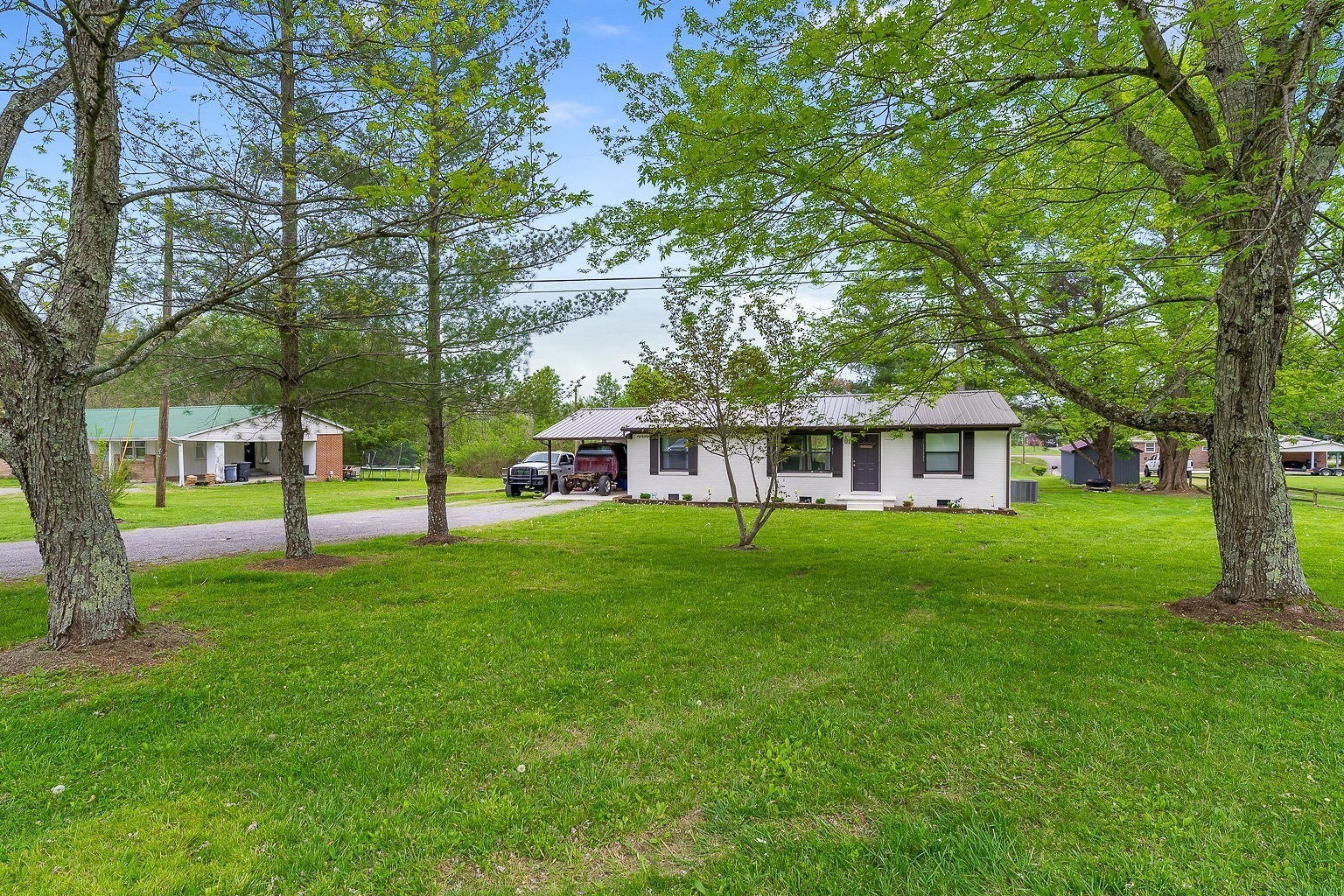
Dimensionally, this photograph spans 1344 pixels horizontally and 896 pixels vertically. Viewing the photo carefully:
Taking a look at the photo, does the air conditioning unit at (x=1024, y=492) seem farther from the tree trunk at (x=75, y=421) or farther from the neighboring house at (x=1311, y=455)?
the neighboring house at (x=1311, y=455)

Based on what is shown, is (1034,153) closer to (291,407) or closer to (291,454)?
(291,407)

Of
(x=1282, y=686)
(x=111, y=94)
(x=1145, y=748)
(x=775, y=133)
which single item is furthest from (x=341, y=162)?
(x=1282, y=686)

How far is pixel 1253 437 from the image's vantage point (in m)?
5.41

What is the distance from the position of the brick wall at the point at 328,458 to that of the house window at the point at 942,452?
2898 cm

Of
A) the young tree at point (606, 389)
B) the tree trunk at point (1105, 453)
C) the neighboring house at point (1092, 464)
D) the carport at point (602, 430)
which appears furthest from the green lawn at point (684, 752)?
the young tree at point (606, 389)

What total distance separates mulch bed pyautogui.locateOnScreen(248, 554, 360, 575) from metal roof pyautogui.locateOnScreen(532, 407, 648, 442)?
11.6 meters

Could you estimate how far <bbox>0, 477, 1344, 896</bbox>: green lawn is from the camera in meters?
2.30

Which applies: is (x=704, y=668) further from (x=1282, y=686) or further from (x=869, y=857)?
(x=1282, y=686)

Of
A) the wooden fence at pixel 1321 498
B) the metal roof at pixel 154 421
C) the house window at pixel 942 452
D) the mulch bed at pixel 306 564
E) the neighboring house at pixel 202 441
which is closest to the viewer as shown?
the mulch bed at pixel 306 564

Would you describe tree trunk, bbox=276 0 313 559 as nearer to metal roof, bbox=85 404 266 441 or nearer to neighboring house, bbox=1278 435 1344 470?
metal roof, bbox=85 404 266 441

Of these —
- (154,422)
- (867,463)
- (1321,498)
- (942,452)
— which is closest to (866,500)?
(867,463)

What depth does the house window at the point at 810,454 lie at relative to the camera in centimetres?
1767

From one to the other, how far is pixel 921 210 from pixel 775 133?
107 inches

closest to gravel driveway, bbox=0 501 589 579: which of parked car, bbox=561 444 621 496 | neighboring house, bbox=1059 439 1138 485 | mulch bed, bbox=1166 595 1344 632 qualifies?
parked car, bbox=561 444 621 496
